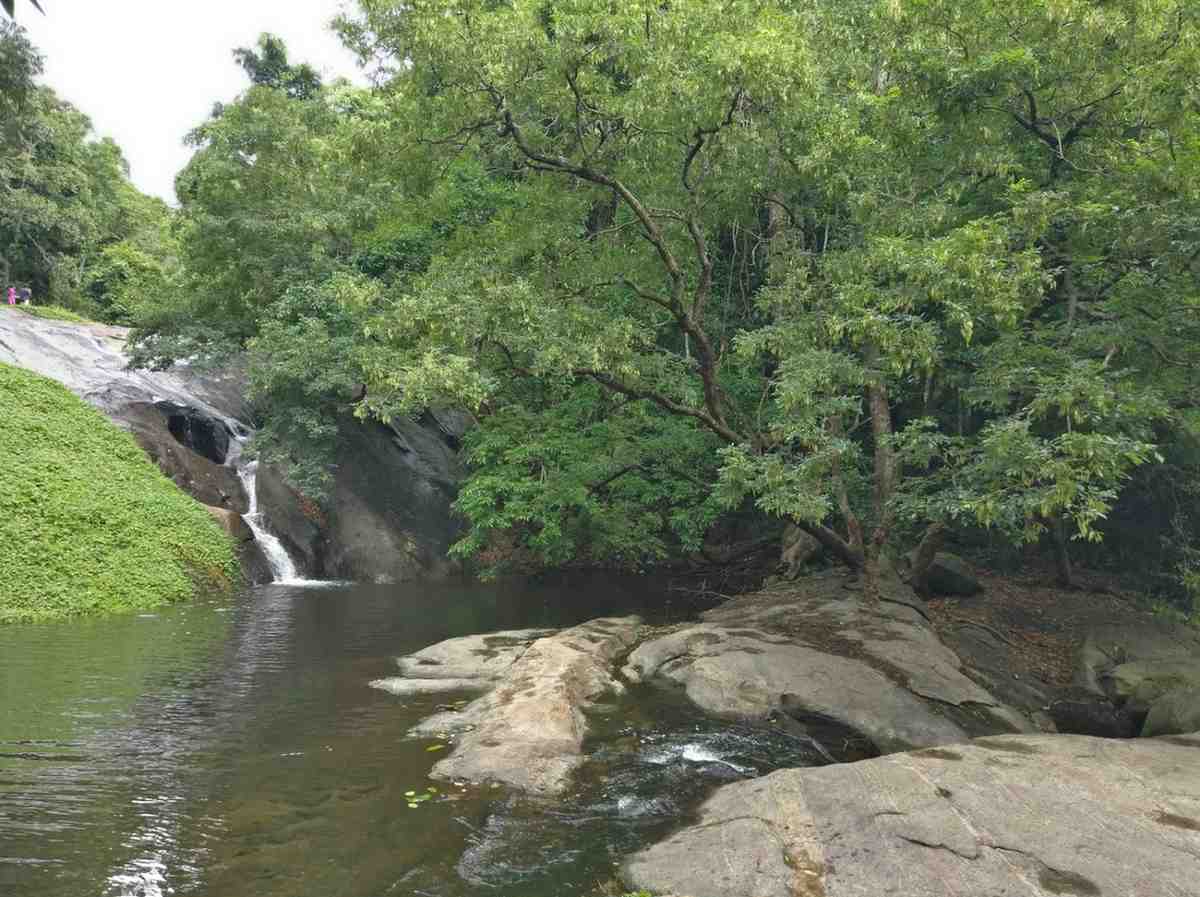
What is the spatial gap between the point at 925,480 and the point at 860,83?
21.5ft

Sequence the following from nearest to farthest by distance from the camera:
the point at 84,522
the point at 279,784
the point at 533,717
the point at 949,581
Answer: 1. the point at 279,784
2. the point at 533,717
3. the point at 949,581
4. the point at 84,522

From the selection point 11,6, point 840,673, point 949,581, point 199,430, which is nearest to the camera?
point 11,6

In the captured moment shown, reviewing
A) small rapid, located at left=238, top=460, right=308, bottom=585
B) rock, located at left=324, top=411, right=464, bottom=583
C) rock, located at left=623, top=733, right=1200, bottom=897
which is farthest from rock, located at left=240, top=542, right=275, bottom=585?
rock, located at left=623, top=733, right=1200, bottom=897

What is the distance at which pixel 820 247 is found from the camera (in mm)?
16250

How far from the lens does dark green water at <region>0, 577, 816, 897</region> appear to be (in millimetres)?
5590

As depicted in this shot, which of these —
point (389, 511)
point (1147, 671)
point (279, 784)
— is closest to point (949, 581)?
point (1147, 671)

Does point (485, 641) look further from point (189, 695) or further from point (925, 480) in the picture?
point (925, 480)

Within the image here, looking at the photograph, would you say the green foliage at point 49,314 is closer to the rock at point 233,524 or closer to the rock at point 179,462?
the rock at point 179,462

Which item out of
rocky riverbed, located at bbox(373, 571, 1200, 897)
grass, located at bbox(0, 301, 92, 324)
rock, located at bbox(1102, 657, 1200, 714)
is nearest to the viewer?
rocky riverbed, located at bbox(373, 571, 1200, 897)

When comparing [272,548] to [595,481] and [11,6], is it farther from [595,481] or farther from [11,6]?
[11,6]

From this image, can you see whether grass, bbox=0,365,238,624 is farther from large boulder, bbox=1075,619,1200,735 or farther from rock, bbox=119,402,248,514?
large boulder, bbox=1075,619,1200,735

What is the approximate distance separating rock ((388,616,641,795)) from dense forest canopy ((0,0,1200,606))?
2.90 metres

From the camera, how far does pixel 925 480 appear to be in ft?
34.8

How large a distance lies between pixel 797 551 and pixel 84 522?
14993mm
